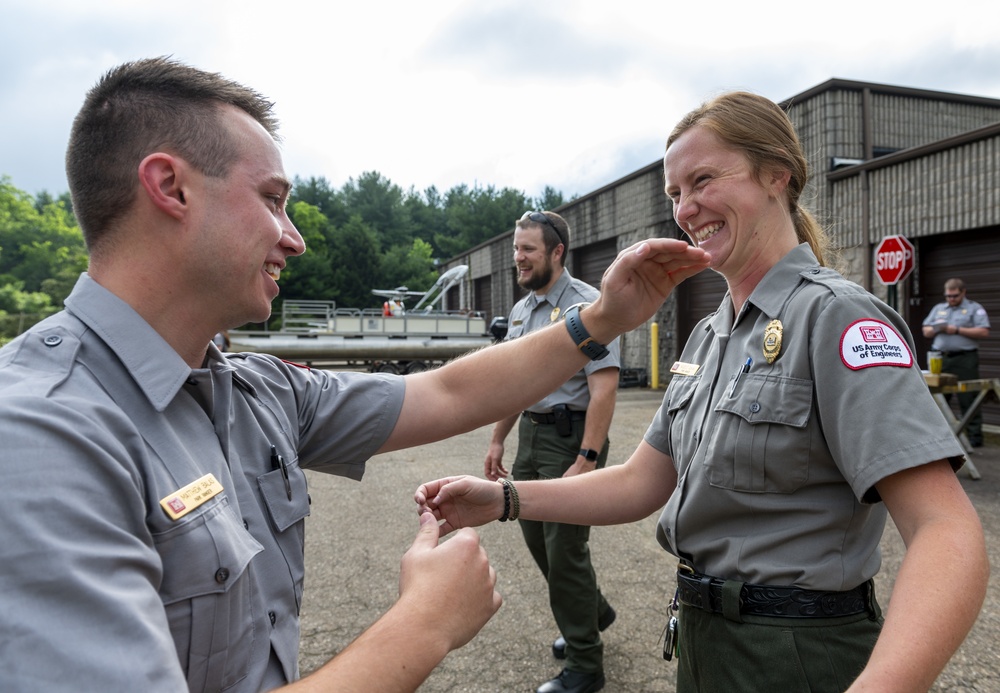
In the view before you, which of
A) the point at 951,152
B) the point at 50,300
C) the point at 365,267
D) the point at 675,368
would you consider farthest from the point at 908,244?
the point at 50,300

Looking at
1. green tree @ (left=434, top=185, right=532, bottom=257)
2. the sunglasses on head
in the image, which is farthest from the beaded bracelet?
green tree @ (left=434, top=185, right=532, bottom=257)

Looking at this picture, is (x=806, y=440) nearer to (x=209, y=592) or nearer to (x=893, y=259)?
(x=209, y=592)

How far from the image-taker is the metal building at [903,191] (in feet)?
30.0

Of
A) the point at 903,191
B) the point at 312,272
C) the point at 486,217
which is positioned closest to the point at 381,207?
the point at 486,217

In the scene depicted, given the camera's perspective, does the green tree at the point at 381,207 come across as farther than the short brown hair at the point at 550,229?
Yes

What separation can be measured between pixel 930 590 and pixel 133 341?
1564 millimetres

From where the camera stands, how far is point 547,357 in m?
2.24

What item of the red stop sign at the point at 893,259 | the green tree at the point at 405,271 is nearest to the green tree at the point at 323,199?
the green tree at the point at 405,271

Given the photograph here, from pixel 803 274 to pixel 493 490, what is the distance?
3.56 feet

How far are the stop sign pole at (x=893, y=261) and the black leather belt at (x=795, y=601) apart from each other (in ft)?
29.8

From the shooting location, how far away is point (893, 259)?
30.9 ft

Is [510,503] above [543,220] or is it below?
below

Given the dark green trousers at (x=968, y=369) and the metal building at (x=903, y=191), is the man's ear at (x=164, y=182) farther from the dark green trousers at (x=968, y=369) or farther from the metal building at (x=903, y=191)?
the dark green trousers at (x=968, y=369)

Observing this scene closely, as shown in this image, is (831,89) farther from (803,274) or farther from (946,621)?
(946,621)
